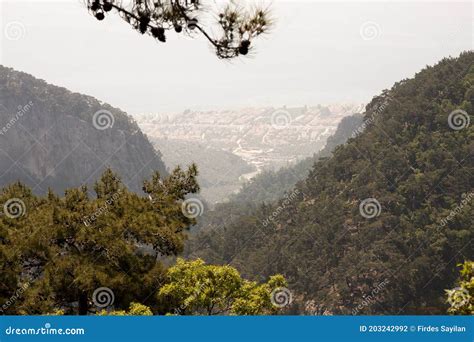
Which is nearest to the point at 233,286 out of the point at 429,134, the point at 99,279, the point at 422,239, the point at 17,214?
the point at 99,279

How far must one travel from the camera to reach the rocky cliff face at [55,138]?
169750mm

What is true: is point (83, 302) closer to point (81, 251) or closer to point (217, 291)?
point (81, 251)

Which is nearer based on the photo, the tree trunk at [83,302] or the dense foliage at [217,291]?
the dense foliage at [217,291]

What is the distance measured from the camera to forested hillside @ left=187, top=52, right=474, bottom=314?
67106 millimetres

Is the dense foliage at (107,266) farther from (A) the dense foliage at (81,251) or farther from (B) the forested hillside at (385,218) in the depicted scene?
(B) the forested hillside at (385,218)

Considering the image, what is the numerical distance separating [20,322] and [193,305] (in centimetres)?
1119

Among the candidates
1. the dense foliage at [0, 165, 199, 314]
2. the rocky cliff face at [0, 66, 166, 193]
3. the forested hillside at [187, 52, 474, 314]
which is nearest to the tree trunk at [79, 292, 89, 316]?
the dense foliage at [0, 165, 199, 314]

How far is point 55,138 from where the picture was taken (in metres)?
183

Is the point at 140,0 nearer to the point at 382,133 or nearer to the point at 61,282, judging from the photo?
the point at 61,282

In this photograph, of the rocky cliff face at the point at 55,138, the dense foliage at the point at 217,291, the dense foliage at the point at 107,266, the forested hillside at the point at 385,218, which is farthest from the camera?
the rocky cliff face at the point at 55,138

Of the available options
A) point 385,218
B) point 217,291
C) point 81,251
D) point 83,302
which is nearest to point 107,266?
point 81,251

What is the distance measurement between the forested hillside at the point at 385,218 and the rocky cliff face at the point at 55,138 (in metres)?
91.5

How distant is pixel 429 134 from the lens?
89250mm

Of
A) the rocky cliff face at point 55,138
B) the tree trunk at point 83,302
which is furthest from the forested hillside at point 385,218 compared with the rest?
the rocky cliff face at point 55,138
